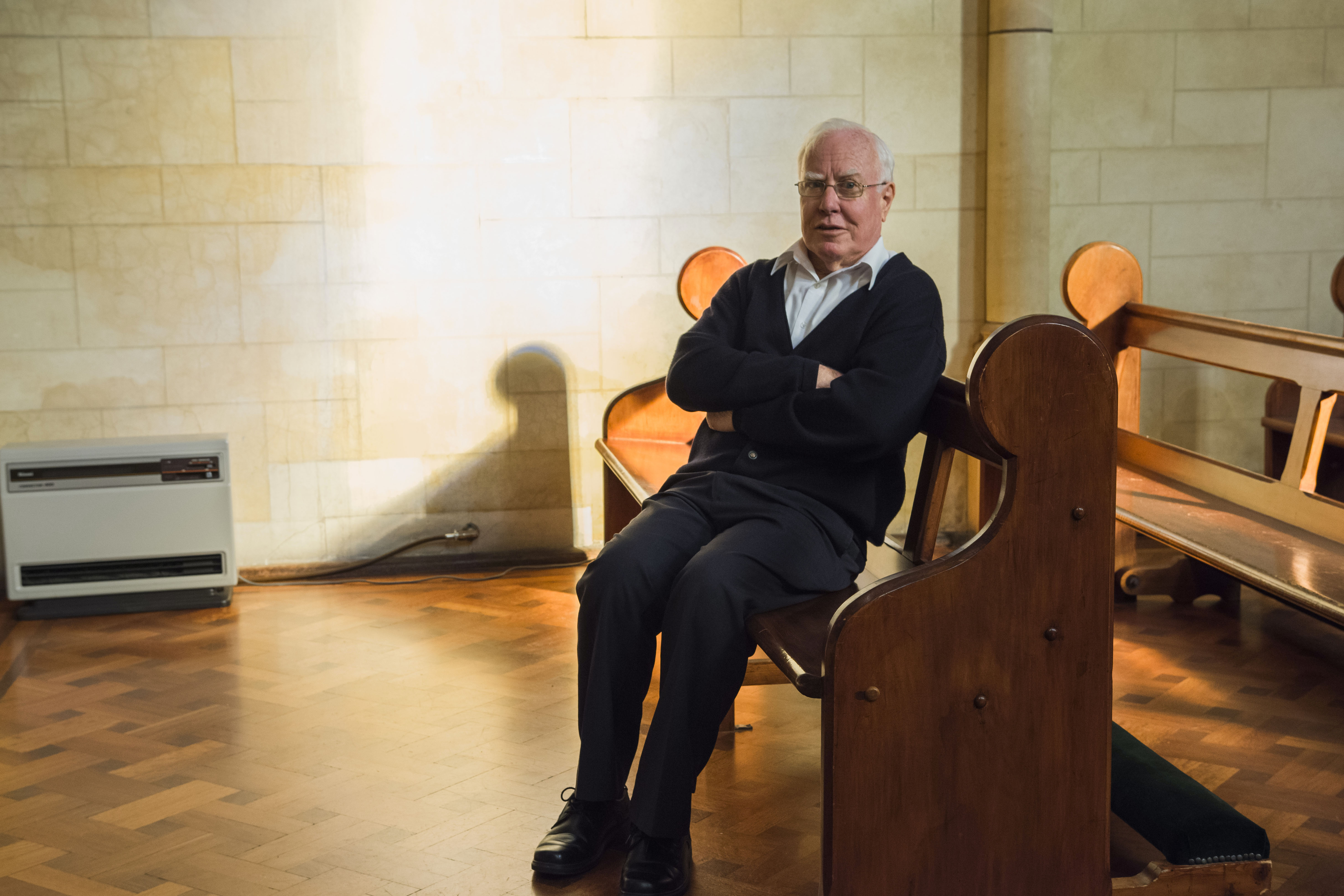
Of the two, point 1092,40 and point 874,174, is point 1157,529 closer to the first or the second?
point 874,174

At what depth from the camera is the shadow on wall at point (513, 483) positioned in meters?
4.93

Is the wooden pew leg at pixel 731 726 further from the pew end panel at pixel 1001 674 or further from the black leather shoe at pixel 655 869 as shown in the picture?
the pew end panel at pixel 1001 674

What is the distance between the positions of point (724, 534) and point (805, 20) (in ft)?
10.3

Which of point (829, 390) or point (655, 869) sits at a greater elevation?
point (829, 390)

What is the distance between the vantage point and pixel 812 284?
105 inches

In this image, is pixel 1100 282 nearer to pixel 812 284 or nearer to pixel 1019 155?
pixel 1019 155

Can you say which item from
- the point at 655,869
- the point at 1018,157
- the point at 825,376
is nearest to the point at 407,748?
the point at 655,869

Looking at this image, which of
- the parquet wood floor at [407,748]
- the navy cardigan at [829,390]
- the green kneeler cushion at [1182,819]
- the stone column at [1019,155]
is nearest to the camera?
the green kneeler cushion at [1182,819]

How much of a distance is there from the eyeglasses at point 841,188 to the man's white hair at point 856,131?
28 millimetres

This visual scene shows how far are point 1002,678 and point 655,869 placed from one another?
29.2 inches

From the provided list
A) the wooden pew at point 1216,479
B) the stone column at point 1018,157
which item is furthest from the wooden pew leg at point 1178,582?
the stone column at point 1018,157

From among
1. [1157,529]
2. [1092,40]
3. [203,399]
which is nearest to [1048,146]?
[1092,40]

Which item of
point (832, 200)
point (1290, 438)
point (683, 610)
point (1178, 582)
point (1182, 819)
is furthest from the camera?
point (1290, 438)

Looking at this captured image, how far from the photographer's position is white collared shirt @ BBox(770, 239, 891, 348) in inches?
102
